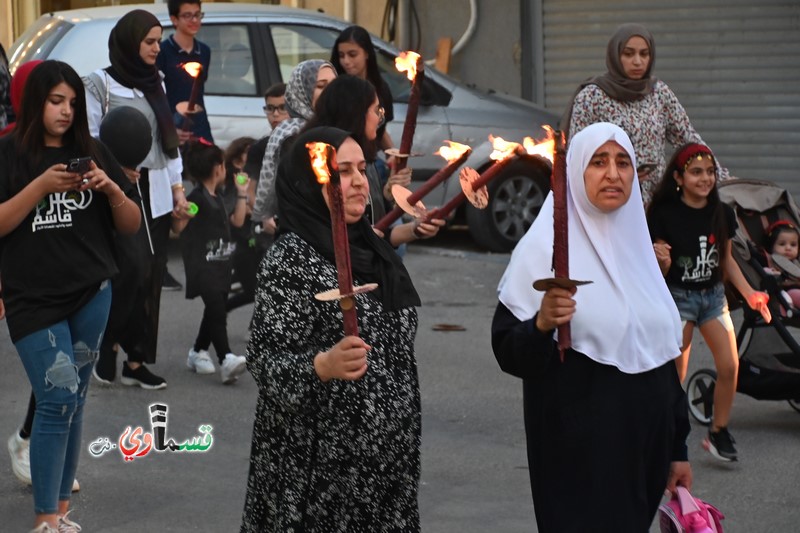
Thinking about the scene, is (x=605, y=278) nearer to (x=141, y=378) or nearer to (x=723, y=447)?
(x=723, y=447)

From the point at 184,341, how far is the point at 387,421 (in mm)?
5709

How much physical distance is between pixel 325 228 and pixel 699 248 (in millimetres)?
3129

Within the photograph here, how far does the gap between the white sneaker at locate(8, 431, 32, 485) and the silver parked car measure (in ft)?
16.9

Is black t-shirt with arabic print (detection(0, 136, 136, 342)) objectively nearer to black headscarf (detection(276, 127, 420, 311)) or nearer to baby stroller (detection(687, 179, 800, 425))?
black headscarf (detection(276, 127, 420, 311))

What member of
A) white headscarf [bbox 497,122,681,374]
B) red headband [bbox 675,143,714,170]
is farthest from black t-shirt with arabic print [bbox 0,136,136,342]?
red headband [bbox 675,143,714,170]

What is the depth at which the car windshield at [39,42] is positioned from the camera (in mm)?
10914

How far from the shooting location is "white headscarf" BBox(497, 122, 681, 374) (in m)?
3.99

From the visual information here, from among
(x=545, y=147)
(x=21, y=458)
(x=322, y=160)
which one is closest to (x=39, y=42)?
(x=21, y=458)

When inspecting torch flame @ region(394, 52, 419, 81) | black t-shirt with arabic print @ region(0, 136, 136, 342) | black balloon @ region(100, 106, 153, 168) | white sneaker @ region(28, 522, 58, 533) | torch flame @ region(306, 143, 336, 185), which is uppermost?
torch flame @ region(394, 52, 419, 81)

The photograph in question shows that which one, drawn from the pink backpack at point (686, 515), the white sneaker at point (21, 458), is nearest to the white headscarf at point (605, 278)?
the pink backpack at point (686, 515)

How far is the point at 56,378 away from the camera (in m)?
5.25

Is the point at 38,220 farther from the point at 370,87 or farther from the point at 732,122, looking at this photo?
the point at 732,122

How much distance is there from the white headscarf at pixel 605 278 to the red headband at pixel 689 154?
246 cm

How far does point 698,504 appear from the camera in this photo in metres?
4.34
